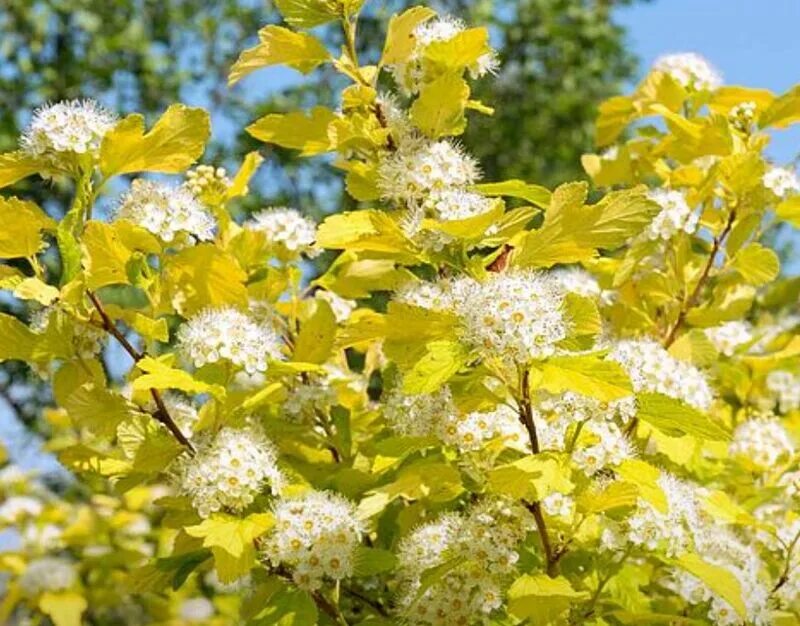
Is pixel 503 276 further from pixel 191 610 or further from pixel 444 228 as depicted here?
pixel 191 610

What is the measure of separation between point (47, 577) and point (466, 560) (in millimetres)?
1495

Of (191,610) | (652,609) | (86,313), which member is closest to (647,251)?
(652,609)

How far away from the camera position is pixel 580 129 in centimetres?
643

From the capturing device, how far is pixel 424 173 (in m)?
0.98

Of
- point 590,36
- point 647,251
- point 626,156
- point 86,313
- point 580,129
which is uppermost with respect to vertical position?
point 590,36

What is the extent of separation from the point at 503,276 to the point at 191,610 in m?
1.78

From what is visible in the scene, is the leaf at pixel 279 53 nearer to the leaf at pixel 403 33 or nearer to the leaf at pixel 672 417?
the leaf at pixel 403 33

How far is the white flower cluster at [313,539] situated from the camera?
973mm

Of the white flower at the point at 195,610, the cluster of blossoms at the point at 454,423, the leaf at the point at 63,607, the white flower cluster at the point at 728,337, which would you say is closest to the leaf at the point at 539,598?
the cluster of blossoms at the point at 454,423

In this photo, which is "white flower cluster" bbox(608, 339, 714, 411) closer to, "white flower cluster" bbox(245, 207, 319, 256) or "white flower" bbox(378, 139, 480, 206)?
"white flower" bbox(378, 139, 480, 206)

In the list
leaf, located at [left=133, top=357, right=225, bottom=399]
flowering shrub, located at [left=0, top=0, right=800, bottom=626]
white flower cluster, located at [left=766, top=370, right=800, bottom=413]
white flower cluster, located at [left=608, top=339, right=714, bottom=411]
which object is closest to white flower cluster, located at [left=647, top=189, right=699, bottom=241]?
flowering shrub, located at [left=0, top=0, right=800, bottom=626]

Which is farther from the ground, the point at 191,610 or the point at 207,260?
the point at 207,260

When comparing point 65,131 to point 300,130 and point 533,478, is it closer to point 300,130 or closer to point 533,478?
point 300,130

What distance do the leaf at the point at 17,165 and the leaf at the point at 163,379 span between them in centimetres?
21
